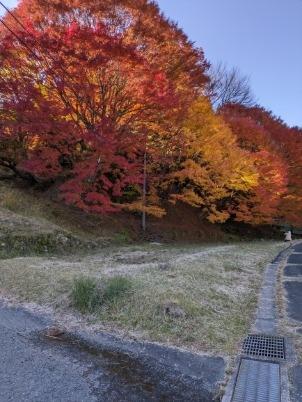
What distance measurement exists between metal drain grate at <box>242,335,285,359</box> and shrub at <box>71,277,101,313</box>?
193 cm

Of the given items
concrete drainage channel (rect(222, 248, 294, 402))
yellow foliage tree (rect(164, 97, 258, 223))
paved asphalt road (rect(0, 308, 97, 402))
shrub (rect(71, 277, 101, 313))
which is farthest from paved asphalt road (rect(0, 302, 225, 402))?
yellow foliage tree (rect(164, 97, 258, 223))

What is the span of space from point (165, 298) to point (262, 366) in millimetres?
1648

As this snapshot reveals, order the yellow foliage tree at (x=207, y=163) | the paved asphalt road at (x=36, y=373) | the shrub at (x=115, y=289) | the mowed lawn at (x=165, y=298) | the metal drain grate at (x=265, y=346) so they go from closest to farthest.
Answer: the paved asphalt road at (x=36, y=373)
the metal drain grate at (x=265, y=346)
the mowed lawn at (x=165, y=298)
the shrub at (x=115, y=289)
the yellow foliage tree at (x=207, y=163)

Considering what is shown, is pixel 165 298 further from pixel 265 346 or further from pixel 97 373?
pixel 97 373

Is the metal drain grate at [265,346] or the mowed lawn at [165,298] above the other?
the mowed lawn at [165,298]

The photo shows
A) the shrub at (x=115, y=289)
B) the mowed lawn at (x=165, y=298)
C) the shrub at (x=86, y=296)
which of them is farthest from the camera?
the shrub at (x=115, y=289)

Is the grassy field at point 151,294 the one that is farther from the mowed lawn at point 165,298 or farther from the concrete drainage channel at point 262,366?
the concrete drainage channel at point 262,366

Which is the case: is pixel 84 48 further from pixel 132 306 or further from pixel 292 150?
pixel 292 150

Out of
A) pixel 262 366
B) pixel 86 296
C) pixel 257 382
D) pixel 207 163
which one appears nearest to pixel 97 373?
pixel 257 382

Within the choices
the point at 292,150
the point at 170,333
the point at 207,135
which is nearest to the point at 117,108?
the point at 207,135

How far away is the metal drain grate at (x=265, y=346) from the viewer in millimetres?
3721

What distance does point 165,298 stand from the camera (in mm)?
4895

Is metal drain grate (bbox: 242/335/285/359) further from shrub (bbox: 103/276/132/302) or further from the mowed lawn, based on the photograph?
shrub (bbox: 103/276/132/302)

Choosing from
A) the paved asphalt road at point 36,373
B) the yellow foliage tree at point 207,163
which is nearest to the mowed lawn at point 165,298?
the paved asphalt road at point 36,373
